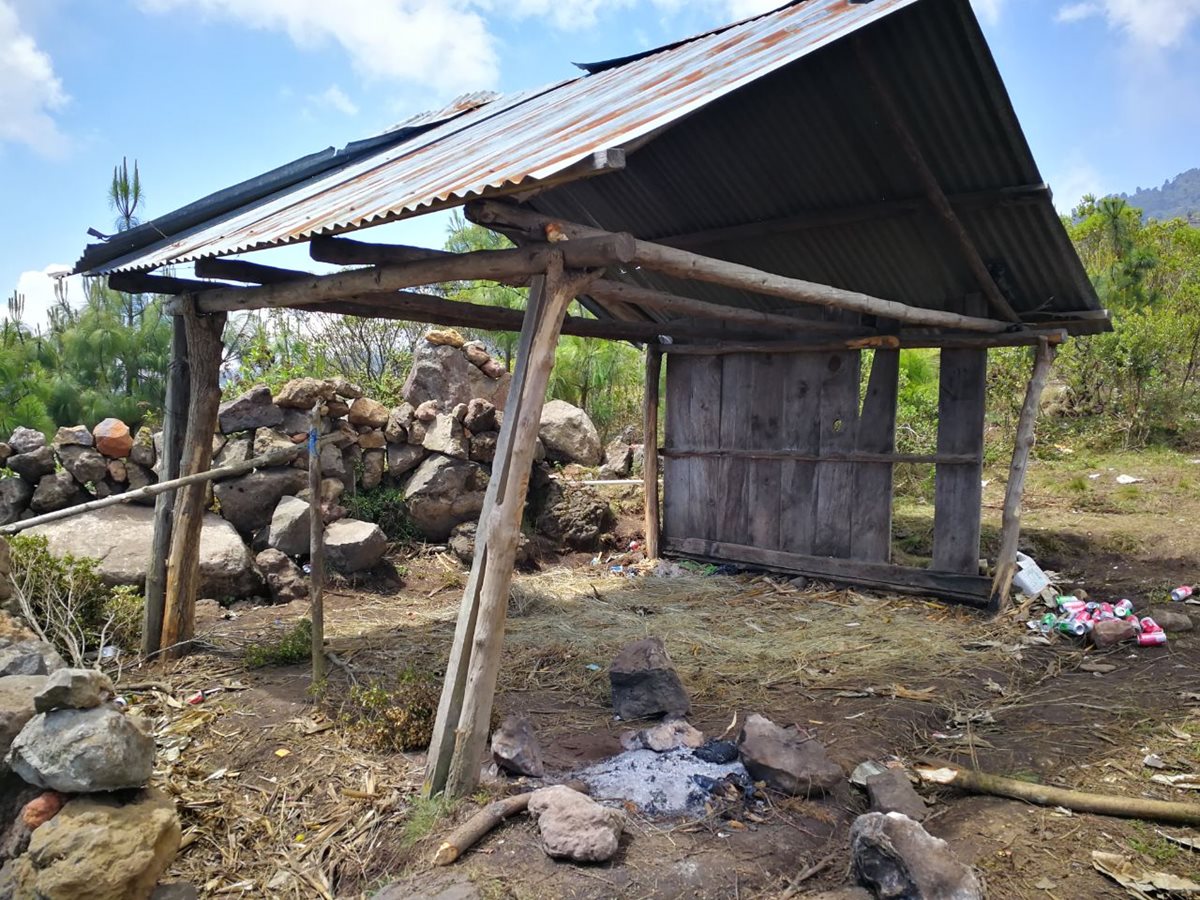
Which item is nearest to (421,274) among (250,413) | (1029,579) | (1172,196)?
(250,413)

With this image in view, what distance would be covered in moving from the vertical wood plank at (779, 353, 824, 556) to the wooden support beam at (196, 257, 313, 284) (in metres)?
5.01

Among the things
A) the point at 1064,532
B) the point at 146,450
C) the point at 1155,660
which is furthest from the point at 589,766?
the point at 1064,532

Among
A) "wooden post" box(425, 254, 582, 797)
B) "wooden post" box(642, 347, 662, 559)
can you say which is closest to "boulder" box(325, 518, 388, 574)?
"wooden post" box(642, 347, 662, 559)

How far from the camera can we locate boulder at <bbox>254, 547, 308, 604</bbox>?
24.2 feet

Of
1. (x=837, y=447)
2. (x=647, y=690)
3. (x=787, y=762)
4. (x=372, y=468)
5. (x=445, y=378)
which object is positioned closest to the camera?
(x=787, y=762)

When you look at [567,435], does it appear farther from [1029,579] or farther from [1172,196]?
[1172,196]

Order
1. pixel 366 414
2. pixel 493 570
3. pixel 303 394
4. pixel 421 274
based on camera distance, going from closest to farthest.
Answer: pixel 493 570 → pixel 421 274 → pixel 303 394 → pixel 366 414

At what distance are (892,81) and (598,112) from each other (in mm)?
2132

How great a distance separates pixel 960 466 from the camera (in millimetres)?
7477

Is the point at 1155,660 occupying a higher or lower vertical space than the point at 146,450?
lower

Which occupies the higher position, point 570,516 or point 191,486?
point 191,486

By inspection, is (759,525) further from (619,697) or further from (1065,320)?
(619,697)

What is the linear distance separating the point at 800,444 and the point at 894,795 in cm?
493

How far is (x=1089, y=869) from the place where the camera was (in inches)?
131
